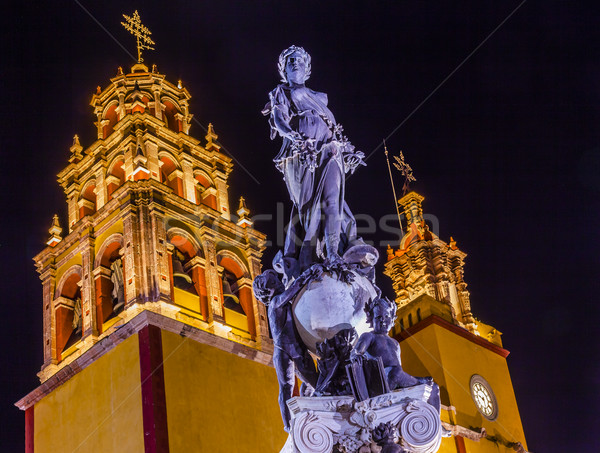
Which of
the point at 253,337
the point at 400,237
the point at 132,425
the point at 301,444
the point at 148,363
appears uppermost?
the point at 400,237

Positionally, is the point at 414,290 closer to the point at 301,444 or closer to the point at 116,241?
the point at 116,241

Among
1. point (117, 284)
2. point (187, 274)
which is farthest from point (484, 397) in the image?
point (117, 284)

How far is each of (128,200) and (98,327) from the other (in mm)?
3171

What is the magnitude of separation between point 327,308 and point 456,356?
62.7 ft

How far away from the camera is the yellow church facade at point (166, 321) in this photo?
18.1m

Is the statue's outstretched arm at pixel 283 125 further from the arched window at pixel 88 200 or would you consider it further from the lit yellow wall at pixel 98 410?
the arched window at pixel 88 200

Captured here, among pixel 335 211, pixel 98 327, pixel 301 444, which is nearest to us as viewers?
pixel 301 444

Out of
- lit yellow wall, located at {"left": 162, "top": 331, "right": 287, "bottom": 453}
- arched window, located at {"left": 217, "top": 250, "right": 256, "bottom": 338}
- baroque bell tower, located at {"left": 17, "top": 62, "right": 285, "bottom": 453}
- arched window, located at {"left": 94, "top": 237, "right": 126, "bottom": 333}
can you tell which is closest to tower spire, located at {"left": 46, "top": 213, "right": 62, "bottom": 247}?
baroque bell tower, located at {"left": 17, "top": 62, "right": 285, "bottom": 453}

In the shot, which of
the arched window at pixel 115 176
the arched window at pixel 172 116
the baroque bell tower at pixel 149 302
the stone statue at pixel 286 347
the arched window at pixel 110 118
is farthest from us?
the arched window at pixel 172 116

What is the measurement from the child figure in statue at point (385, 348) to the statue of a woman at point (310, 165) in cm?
42

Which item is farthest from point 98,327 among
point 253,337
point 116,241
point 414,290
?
point 414,290

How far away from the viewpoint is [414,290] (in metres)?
28.1

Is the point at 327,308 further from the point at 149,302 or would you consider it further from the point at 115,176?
the point at 115,176

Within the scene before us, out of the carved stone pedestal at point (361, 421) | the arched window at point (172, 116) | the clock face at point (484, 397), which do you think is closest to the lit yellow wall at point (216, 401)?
the clock face at point (484, 397)
